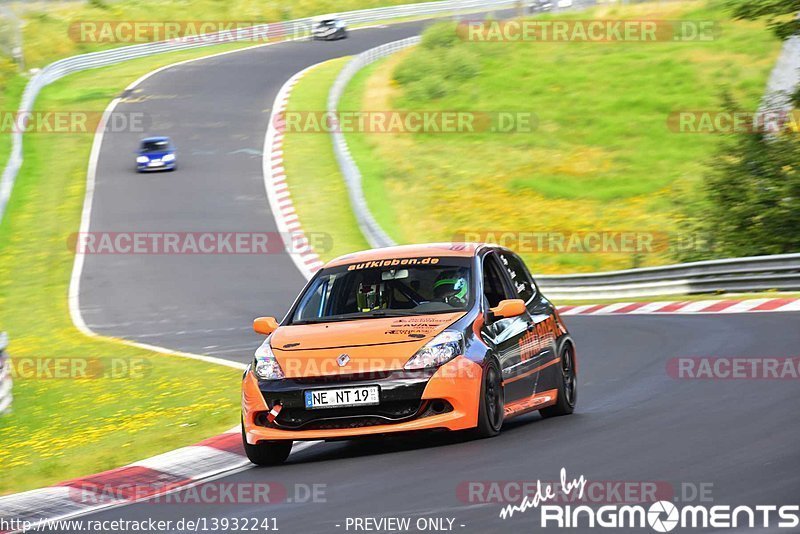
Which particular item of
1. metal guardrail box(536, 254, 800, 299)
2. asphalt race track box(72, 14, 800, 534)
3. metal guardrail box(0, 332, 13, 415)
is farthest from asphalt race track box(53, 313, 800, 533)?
metal guardrail box(536, 254, 800, 299)

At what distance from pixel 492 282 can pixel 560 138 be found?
3177cm

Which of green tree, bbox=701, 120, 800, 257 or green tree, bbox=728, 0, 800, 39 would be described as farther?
green tree, bbox=701, 120, 800, 257

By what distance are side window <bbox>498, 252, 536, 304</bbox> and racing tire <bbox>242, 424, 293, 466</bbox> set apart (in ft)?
8.12

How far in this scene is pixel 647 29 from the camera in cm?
5262

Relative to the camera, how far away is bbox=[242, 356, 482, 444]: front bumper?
30.3 ft

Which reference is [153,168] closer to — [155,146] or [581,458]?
[155,146]

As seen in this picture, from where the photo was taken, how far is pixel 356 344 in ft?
31.0

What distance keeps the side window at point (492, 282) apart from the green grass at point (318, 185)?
17.6 metres

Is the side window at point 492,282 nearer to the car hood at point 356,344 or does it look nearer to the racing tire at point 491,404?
the car hood at point 356,344

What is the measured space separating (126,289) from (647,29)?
3143cm

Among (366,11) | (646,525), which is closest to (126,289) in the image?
(646,525)

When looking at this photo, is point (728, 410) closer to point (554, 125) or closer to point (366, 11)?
point (554, 125)

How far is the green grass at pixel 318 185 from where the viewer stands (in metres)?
30.5

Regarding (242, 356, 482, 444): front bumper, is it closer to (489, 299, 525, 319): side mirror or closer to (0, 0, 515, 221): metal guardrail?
(489, 299, 525, 319): side mirror
